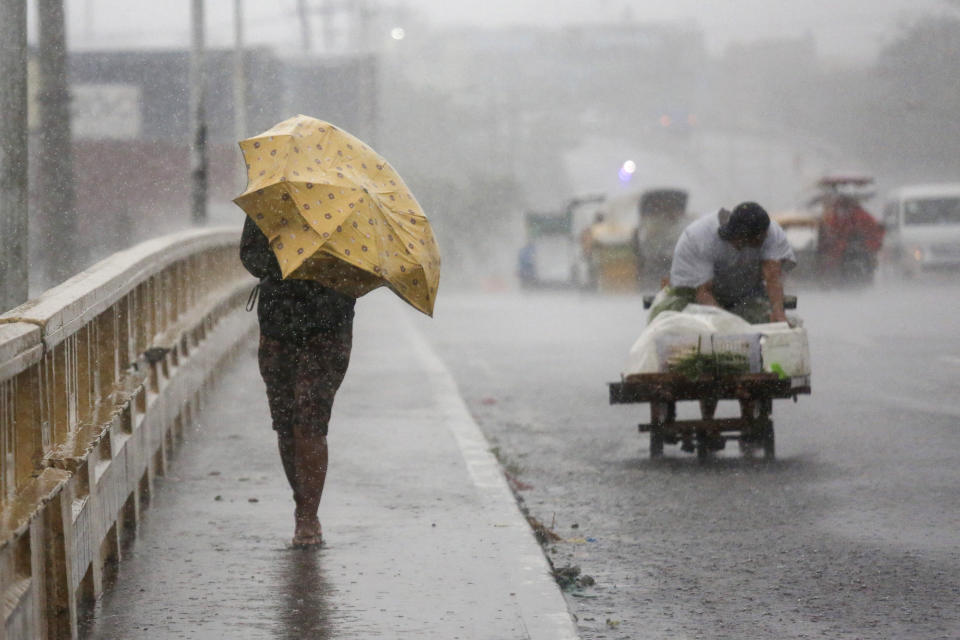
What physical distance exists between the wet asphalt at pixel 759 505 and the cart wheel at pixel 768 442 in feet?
0.44

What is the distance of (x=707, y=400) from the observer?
31.4 feet

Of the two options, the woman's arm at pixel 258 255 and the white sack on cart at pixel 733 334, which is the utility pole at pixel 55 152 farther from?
the woman's arm at pixel 258 255

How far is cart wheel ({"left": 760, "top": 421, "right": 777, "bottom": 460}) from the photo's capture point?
375 inches

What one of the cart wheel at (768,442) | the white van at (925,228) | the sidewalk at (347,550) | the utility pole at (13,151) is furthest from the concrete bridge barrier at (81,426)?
the white van at (925,228)

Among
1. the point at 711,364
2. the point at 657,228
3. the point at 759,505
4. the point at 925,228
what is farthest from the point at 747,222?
Result: the point at 925,228

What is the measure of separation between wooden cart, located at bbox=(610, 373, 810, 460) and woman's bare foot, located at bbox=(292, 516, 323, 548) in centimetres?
283

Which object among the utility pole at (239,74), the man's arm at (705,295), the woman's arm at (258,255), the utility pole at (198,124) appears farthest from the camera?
the utility pole at (239,74)

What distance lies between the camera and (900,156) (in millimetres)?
80375

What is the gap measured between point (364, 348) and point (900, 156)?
221 feet

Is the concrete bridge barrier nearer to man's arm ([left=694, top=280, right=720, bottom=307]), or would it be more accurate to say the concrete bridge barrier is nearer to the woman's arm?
the woman's arm

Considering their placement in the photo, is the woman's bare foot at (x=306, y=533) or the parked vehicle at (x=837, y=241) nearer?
the woman's bare foot at (x=306, y=533)

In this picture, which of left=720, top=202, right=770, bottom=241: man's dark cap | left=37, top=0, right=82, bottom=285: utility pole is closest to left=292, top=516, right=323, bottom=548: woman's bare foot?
left=720, top=202, right=770, bottom=241: man's dark cap

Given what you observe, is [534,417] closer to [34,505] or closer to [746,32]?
[34,505]

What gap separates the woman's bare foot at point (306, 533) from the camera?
273 inches
